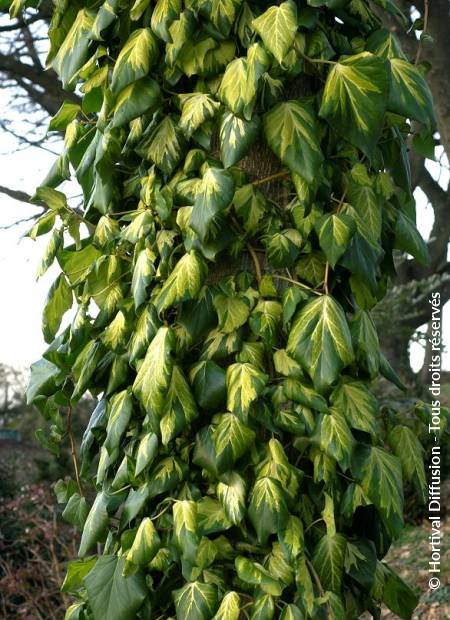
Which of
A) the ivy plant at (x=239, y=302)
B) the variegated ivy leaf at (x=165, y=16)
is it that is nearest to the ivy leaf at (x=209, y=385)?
the ivy plant at (x=239, y=302)

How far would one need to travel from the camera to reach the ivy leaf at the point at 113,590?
6.00ft

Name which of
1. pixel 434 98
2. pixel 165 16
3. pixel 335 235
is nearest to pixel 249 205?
pixel 335 235

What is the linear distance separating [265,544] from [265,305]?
0.54 metres

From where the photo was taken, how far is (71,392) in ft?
7.30

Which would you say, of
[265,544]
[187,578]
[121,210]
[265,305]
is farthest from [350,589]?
[121,210]

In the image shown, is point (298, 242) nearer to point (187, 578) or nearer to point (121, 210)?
point (121, 210)

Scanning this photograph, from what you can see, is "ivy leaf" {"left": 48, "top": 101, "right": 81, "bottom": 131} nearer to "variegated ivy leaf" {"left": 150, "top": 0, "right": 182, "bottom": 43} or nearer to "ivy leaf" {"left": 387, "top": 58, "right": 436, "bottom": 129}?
"variegated ivy leaf" {"left": 150, "top": 0, "right": 182, "bottom": 43}

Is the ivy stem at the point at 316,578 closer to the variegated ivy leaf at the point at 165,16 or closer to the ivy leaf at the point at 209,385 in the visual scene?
the ivy leaf at the point at 209,385

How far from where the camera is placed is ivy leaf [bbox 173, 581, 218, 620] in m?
1.73

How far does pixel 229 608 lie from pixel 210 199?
0.88 meters

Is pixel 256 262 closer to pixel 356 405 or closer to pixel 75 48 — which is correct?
pixel 356 405

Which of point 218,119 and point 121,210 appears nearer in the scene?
point 218,119

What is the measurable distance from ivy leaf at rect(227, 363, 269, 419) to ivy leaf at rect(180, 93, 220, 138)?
1.82ft

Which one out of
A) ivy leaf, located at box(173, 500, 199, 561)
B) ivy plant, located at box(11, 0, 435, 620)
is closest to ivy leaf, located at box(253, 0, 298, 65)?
ivy plant, located at box(11, 0, 435, 620)
